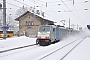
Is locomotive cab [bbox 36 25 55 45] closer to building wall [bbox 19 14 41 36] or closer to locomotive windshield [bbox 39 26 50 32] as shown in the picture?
locomotive windshield [bbox 39 26 50 32]

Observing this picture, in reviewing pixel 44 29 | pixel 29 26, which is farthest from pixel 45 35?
pixel 29 26

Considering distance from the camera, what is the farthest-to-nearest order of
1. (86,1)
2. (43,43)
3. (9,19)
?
1. (9,19)
2. (86,1)
3. (43,43)

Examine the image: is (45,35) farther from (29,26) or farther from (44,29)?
(29,26)

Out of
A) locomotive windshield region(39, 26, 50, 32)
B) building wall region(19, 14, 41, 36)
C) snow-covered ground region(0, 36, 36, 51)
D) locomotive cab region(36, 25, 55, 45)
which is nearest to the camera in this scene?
snow-covered ground region(0, 36, 36, 51)

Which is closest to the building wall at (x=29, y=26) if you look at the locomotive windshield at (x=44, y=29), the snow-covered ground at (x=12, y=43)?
the snow-covered ground at (x=12, y=43)

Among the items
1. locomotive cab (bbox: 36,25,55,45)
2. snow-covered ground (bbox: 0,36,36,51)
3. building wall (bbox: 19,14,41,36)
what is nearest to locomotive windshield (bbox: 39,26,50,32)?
locomotive cab (bbox: 36,25,55,45)

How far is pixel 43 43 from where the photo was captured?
874 inches

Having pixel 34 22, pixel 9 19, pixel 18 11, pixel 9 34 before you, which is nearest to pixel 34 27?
pixel 34 22

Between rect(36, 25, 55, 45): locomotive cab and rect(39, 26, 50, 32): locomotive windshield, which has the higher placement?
rect(39, 26, 50, 32): locomotive windshield

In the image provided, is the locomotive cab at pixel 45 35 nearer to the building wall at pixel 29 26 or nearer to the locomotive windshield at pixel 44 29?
the locomotive windshield at pixel 44 29

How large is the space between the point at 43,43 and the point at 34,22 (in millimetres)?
30682

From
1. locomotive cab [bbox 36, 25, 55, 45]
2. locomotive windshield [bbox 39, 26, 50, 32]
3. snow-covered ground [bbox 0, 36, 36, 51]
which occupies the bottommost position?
snow-covered ground [bbox 0, 36, 36, 51]

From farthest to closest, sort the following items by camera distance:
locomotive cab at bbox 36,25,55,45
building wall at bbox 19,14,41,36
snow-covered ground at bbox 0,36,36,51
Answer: building wall at bbox 19,14,41,36, locomotive cab at bbox 36,25,55,45, snow-covered ground at bbox 0,36,36,51

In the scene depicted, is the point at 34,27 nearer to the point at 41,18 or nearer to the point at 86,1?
the point at 41,18
